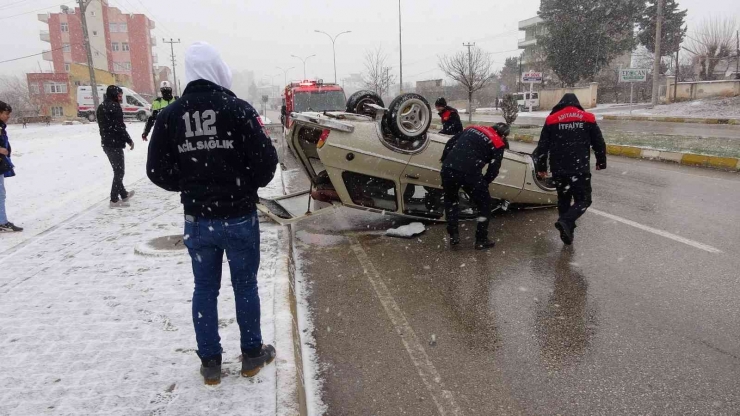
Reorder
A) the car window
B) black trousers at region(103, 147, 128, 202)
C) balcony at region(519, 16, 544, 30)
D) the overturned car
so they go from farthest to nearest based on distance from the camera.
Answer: balcony at region(519, 16, 544, 30), the car window, black trousers at region(103, 147, 128, 202), the overturned car

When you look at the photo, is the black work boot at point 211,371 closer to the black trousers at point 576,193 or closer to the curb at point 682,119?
the black trousers at point 576,193

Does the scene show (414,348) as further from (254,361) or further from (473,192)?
(473,192)

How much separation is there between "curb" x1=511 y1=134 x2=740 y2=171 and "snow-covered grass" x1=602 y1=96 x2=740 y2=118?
15.2 metres

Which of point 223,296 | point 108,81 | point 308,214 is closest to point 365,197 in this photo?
point 308,214

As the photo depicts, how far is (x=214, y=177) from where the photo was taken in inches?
107

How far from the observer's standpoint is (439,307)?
13.7 feet

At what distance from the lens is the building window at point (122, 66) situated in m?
76.2

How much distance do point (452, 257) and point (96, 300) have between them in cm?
337

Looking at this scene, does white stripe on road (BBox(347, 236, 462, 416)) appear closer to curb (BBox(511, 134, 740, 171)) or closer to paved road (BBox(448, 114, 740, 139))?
curb (BBox(511, 134, 740, 171))

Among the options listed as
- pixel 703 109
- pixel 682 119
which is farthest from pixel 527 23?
pixel 682 119

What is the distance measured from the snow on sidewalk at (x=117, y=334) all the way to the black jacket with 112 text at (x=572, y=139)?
3.17 m

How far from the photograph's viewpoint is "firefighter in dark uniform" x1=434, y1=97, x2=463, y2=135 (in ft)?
29.2

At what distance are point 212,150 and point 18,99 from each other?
Answer: 6493 centimetres

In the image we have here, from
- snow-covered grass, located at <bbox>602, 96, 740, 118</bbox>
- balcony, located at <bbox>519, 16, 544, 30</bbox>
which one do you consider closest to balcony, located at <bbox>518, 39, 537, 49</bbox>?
balcony, located at <bbox>519, 16, 544, 30</bbox>
